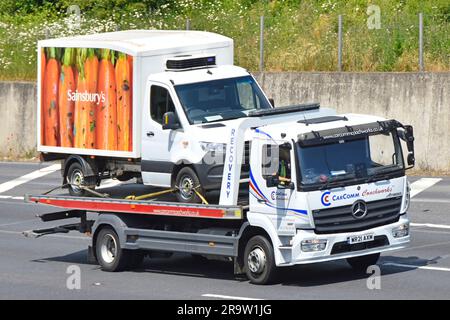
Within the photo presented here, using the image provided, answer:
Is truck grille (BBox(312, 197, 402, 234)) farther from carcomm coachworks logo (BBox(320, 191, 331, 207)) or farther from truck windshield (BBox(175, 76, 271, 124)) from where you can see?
truck windshield (BBox(175, 76, 271, 124))

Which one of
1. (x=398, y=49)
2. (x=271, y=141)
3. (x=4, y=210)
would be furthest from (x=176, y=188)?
(x=398, y=49)

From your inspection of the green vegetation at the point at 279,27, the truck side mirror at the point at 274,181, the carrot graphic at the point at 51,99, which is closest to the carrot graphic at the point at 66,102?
the carrot graphic at the point at 51,99

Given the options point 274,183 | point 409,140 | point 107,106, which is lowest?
point 274,183

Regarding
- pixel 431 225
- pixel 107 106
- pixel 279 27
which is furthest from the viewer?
pixel 279 27

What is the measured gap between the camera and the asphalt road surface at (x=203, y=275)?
16438mm

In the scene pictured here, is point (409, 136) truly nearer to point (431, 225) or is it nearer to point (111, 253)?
point (111, 253)

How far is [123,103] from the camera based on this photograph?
19.5 meters

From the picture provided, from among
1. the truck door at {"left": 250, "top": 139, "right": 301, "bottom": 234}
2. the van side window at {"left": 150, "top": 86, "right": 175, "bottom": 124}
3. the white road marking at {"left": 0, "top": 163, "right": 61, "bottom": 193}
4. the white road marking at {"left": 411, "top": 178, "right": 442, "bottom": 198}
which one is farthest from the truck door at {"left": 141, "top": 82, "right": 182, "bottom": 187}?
the white road marking at {"left": 0, "top": 163, "right": 61, "bottom": 193}

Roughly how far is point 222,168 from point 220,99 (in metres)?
1.68

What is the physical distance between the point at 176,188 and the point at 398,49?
1559cm

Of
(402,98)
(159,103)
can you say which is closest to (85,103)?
(159,103)

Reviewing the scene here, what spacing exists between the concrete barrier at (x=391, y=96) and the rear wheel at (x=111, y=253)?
1268 centimetres

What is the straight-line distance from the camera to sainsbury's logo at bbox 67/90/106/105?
1988 centimetres

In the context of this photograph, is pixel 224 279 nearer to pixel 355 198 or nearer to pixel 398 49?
pixel 355 198
